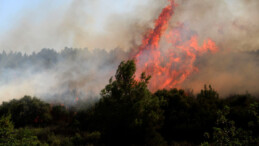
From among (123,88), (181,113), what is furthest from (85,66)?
(123,88)

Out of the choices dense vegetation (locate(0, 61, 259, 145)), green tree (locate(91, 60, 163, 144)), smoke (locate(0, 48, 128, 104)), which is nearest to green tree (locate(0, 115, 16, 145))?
dense vegetation (locate(0, 61, 259, 145))

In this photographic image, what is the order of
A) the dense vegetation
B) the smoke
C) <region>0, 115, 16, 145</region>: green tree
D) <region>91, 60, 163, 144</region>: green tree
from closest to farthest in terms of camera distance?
the dense vegetation, <region>0, 115, 16, 145</region>: green tree, <region>91, 60, 163, 144</region>: green tree, the smoke

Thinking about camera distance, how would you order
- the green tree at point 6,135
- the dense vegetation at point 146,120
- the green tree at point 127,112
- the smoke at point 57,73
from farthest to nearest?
the smoke at point 57,73
the green tree at point 127,112
the green tree at point 6,135
the dense vegetation at point 146,120

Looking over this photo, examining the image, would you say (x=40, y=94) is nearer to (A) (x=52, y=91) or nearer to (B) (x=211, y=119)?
(A) (x=52, y=91)

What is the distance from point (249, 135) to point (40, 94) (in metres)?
88.2

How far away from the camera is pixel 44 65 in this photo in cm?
11219

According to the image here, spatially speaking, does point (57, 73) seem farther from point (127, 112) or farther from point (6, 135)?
point (6, 135)

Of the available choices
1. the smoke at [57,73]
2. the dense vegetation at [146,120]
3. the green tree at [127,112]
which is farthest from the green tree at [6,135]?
the smoke at [57,73]

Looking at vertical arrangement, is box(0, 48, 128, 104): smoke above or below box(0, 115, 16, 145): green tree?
above

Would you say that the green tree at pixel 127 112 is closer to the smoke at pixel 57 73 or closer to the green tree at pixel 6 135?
the green tree at pixel 6 135

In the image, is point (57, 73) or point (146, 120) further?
point (57, 73)

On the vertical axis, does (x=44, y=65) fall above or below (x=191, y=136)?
above

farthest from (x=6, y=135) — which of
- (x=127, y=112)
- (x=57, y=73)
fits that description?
(x=57, y=73)

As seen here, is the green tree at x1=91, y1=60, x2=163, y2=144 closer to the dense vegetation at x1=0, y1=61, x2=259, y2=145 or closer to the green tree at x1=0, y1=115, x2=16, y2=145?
the dense vegetation at x1=0, y1=61, x2=259, y2=145
